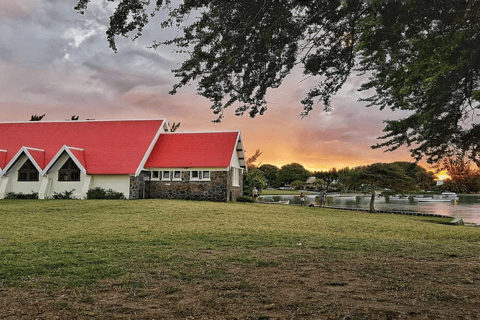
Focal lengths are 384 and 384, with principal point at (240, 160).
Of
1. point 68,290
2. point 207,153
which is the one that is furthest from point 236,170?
point 68,290

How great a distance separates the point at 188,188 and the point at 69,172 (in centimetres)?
928

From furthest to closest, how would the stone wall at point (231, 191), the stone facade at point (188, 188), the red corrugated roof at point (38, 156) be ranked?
the stone wall at point (231, 191) → the stone facade at point (188, 188) → the red corrugated roof at point (38, 156)

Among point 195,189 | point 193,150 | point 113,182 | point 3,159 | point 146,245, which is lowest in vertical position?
point 146,245

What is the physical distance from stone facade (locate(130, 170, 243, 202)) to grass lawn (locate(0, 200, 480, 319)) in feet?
56.3

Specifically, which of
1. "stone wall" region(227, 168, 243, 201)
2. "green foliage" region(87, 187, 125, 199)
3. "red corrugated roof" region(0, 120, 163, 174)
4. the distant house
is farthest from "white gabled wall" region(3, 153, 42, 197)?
"stone wall" region(227, 168, 243, 201)

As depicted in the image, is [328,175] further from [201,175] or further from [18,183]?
[18,183]

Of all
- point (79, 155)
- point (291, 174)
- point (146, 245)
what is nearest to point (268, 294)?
point (146, 245)

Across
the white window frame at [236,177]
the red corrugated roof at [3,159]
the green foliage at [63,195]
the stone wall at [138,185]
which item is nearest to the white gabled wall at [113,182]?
the stone wall at [138,185]

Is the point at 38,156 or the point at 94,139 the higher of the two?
the point at 94,139

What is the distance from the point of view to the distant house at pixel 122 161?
29469 millimetres

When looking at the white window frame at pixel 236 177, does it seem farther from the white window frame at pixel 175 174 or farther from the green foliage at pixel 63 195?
the green foliage at pixel 63 195

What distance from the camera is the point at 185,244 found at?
34.3ft

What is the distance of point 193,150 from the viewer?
32.4 meters

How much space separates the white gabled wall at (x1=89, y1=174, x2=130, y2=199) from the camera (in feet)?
96.0
